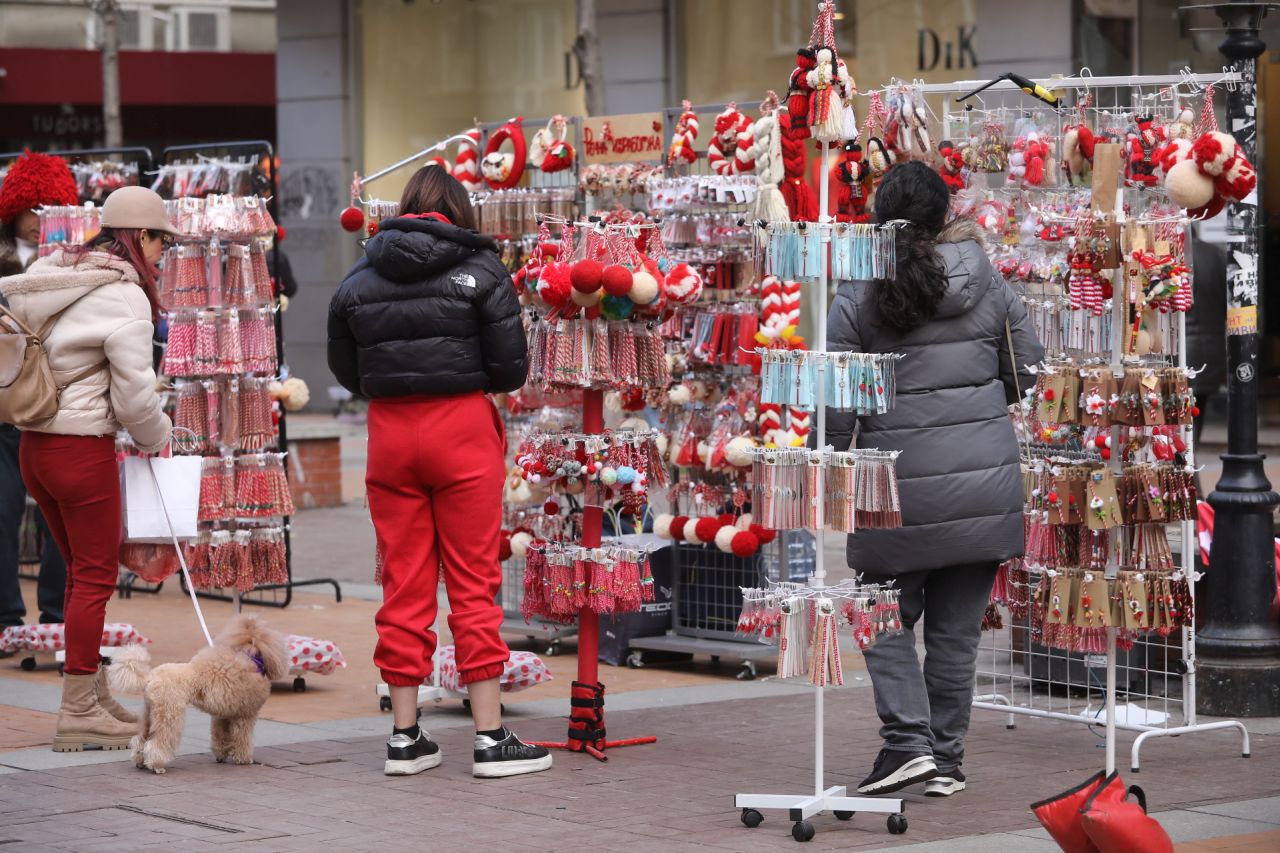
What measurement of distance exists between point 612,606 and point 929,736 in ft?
4.80

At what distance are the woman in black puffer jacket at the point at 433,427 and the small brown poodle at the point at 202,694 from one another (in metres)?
0.54

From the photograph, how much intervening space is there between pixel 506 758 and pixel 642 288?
1.82 metres

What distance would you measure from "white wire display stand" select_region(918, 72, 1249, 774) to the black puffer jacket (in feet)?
6.62

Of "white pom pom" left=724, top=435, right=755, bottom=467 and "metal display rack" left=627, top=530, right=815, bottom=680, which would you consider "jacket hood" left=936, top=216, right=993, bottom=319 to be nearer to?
"white pom pom" left=724, top=435, right=755, bottom=467

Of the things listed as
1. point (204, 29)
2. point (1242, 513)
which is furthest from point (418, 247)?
point (204, 29)

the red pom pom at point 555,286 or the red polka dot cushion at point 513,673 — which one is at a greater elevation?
the red pom pom at point 555,286

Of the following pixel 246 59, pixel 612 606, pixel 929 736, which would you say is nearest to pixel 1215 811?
pixel 929 736

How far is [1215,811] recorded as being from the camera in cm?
621

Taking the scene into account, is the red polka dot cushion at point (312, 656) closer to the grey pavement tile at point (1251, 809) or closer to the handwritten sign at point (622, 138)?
the handwritten sign at point (622, 138)

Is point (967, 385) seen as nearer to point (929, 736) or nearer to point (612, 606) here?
point (929, 736)

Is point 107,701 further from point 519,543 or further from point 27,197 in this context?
point 27,197

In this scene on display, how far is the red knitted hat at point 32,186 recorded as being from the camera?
898 cm

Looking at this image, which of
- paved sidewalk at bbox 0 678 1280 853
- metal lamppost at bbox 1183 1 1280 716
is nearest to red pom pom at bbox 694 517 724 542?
paved sidewalk at bbox 0 678 1280 853

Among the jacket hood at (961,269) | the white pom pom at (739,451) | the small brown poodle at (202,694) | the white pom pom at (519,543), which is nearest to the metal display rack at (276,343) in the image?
the white pom pom at (519,543)
